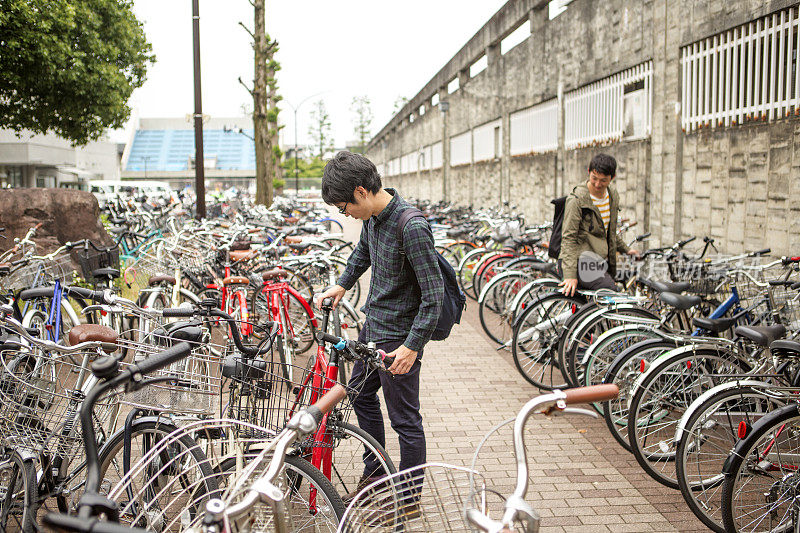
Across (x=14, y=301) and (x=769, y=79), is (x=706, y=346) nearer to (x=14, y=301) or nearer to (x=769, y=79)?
(x=769, y=79)

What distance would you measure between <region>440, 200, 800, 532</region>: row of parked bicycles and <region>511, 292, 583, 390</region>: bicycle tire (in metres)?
0.01

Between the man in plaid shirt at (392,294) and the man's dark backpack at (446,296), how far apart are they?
0.04 m

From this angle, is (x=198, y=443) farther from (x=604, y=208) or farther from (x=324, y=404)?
→ (x=604, y=208)

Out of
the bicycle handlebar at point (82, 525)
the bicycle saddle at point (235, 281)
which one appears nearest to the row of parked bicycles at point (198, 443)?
the bicycle handlebar at point (82, 525)

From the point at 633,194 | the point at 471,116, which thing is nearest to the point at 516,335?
the point at 633,194

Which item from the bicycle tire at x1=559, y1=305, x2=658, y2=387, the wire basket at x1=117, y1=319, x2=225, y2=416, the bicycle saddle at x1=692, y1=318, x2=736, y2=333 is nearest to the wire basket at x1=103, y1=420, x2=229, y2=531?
the wire basket at x1=117, y1=319, x2=225, y2=416

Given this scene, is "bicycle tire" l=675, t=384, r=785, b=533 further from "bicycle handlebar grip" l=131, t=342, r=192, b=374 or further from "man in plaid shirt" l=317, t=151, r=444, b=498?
"bicycle handlebar grip" l=131, t=342, r=192, b=374

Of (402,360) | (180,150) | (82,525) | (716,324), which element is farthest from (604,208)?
(180,150)

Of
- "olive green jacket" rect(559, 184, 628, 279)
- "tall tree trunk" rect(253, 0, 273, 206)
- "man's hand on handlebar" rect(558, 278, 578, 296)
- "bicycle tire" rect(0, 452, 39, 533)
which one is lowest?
"bicycle tire" rect(0, 452, 39, 533)

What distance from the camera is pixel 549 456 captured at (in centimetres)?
460

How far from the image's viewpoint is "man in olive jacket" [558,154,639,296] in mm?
5609

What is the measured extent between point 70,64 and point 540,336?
1489cm

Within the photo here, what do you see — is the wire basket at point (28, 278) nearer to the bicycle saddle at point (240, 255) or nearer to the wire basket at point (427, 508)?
the bicycle saddle at point (240, 255)

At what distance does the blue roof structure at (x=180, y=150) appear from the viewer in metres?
92.4
